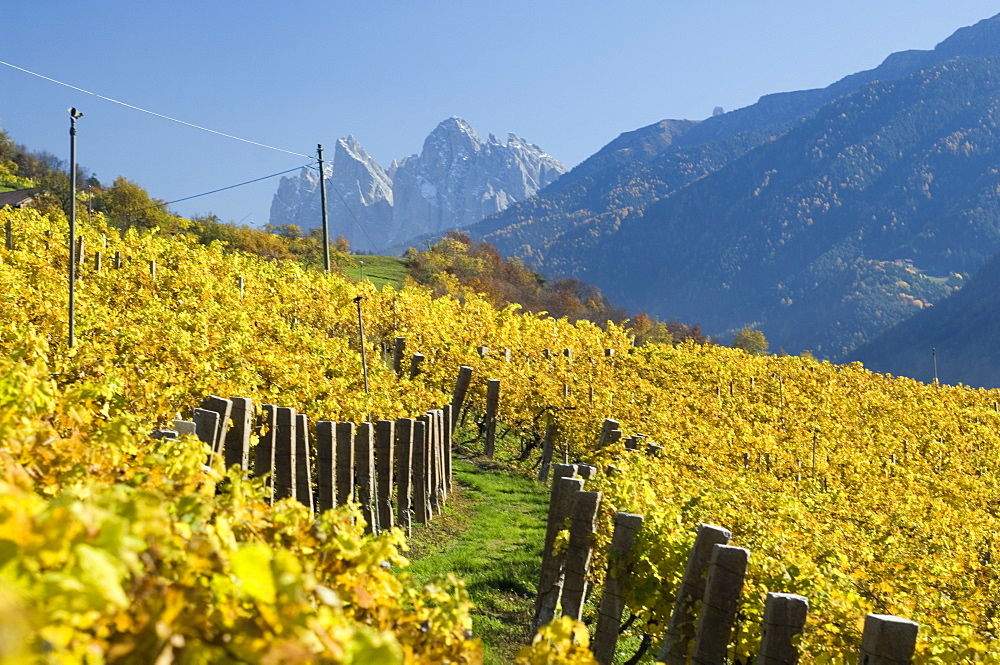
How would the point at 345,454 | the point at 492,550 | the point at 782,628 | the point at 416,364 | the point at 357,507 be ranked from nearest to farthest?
the point at 357,507
the point at 782,628
the point at 345,454
the point at 492,550
the point at 416,364

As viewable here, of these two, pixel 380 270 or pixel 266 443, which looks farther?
pixel 380 270

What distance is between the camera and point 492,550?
11.7 m

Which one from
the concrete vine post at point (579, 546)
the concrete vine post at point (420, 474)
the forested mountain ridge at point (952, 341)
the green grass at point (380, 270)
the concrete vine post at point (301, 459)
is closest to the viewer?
the concrete vine post at point (579, 546)

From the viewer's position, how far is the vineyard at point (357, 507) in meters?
1.81

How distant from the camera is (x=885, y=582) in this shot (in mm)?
7551

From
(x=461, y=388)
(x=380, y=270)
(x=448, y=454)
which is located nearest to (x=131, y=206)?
(x=380, y=270)

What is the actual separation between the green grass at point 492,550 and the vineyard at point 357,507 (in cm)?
89

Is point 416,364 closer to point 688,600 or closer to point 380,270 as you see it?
point 688,600

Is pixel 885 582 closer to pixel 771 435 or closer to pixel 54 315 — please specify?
pixel 771 435

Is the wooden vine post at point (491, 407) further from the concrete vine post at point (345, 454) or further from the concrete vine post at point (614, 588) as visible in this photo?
the concrete vine post at point (614, 588)

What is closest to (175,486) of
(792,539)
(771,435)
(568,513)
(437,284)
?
(568,513)

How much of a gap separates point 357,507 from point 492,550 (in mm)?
7632

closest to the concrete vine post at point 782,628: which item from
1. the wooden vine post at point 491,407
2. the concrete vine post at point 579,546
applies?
the concrete vine post at point 579,546

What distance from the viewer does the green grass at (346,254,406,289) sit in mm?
49094
